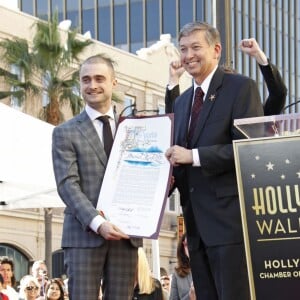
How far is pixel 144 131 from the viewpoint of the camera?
593 centimetres

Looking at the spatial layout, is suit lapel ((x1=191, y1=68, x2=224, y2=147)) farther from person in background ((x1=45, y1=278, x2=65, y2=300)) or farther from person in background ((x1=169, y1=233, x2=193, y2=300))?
person in background ((x1=45, y1=278, x2=65, y2=300))

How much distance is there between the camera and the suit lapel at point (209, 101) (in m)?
5.73

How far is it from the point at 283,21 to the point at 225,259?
66111 millimetres

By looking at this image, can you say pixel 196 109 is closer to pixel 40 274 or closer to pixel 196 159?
pixel 196 159

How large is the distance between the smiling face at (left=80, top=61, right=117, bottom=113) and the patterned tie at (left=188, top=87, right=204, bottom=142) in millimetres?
517

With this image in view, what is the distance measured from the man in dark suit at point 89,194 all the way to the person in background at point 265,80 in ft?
1.33

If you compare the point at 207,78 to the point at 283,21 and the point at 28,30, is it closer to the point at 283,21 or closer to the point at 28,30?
the point at 28,30

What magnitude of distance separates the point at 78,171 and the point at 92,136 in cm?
22

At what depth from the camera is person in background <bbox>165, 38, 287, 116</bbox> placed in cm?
580

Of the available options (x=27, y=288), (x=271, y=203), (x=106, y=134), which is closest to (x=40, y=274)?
(x=27, y=288)

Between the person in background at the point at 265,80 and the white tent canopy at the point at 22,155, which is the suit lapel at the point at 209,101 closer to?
the person in background at the point at 265,80

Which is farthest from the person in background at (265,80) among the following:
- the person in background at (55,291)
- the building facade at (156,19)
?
the building facade at (156,19)

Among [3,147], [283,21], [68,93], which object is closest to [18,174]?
[3,147]

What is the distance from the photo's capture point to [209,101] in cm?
578
